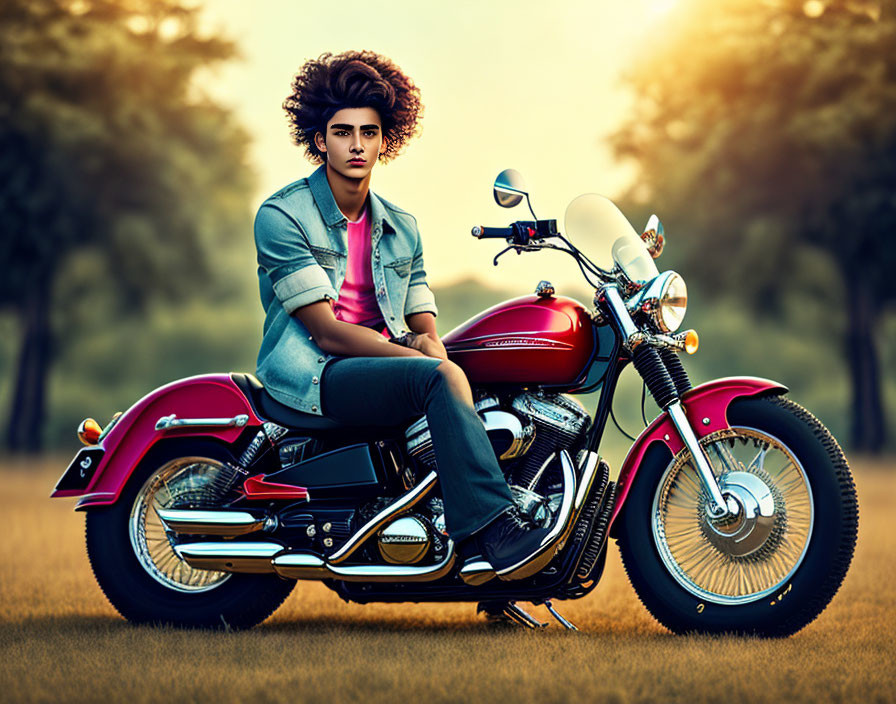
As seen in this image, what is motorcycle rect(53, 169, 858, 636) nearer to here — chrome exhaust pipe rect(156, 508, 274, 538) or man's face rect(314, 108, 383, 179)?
chrome exhaust pipe rect(156, 508, 274, 538)

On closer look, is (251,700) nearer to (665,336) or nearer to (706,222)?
(665,336)

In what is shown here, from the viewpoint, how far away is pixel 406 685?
3.49 metres

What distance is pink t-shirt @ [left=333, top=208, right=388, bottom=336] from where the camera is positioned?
4.69m

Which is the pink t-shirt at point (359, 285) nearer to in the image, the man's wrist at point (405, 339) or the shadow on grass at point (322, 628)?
the man's wrist at point (405, 339)

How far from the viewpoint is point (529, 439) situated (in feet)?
14.3

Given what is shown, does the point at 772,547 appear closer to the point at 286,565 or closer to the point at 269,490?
the point at 286,565

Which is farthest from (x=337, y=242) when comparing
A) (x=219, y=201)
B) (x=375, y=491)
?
(x=219, y=201)

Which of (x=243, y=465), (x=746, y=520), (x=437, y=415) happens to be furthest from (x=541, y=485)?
(x=243, y=465)

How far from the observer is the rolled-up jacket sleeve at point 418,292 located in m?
4.86

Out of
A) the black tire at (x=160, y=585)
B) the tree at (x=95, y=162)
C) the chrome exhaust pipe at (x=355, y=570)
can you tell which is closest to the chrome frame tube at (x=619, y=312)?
the chrome exhaust pipe at (x=355, y=570)

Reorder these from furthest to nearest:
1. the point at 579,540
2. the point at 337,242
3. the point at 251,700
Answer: the point at 337,242
the point at 579,540
the point at 251,700

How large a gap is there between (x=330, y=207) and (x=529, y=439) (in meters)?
1.30

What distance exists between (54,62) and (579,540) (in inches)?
586

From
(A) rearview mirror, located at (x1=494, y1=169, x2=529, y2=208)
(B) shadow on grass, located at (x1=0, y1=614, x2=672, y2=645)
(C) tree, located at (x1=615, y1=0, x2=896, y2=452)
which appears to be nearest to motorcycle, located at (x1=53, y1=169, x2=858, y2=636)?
(A) rearview mirror, located at (x1=494, y1=169, x2=529, y2=208)
